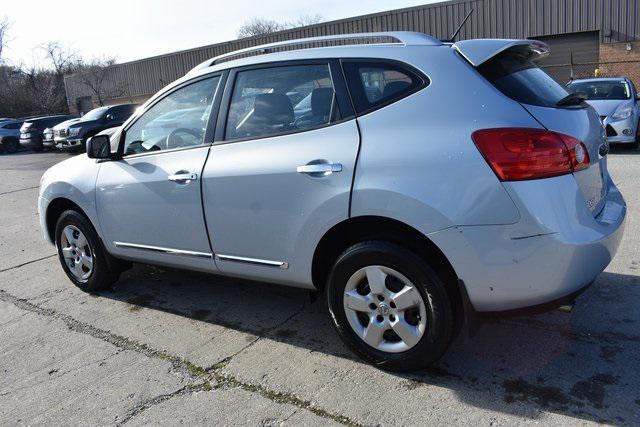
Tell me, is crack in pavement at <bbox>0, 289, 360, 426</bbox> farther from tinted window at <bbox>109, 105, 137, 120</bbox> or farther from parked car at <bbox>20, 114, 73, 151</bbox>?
parked car at <bbox>20, 114, 73, 151</bbox>

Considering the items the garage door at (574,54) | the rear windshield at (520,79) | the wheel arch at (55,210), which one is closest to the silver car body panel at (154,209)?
the wheel arch at (55,210)

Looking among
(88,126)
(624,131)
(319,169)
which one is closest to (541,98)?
(319,169)

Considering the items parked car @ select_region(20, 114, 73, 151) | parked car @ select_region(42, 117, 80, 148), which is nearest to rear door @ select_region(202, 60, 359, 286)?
parked car @ select_region(42, 117, 80, 148)

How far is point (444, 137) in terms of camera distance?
2.76m

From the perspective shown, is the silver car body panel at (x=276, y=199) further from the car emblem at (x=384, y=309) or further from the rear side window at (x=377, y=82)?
the car emblem at (x=384, y=309)

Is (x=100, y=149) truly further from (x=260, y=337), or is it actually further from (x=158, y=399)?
(x=158, y=399)

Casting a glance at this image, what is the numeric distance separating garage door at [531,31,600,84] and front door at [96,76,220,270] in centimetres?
2098

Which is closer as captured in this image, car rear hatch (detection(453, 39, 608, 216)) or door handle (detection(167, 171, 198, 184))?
car rear hatch (detection(453, 39, 608, 216))

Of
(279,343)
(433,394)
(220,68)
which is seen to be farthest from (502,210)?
(220,68)

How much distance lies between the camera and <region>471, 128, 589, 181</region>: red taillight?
Answer: 2.61m

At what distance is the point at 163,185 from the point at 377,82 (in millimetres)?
1697

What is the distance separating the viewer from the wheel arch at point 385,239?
290 centimetres

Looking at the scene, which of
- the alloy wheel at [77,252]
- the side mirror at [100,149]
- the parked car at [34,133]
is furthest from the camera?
the parked car at [34,133]

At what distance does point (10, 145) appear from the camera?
84.2 feet
